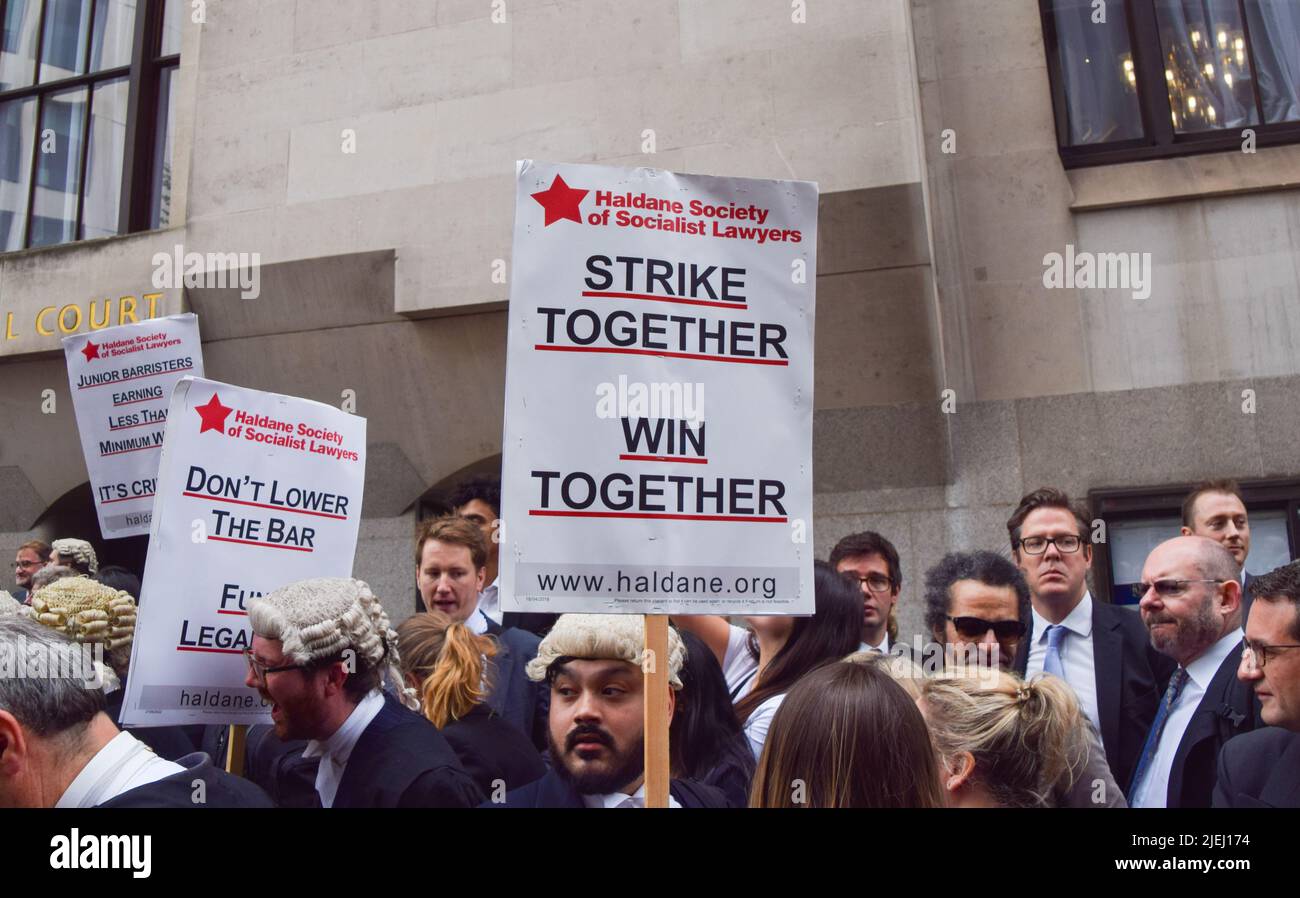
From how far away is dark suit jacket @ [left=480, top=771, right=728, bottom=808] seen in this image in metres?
3.25

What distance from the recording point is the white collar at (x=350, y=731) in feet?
11.4

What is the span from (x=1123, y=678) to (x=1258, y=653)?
143cm

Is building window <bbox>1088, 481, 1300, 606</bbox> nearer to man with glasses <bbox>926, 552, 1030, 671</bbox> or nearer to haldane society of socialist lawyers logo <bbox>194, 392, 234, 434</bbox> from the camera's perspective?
man with glasses <bbox>926, 552, 1030, 671</bbox>

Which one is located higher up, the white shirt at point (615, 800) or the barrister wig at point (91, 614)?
the barrister wig at point (91, 614)

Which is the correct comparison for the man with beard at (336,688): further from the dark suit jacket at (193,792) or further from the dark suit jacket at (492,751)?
the dark suit jacket at (193,792)

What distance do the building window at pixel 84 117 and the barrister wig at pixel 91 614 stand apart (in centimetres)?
687

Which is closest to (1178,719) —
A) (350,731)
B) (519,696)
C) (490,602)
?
(519,696)

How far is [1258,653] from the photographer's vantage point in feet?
10.5

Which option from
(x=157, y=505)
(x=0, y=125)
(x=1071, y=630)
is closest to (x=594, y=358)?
(x=157, y=505)

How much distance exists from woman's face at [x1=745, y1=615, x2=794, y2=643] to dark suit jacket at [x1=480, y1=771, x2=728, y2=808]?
967 mm

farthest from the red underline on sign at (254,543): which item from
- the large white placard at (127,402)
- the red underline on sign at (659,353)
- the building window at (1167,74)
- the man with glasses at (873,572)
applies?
the building window at (1167,74)

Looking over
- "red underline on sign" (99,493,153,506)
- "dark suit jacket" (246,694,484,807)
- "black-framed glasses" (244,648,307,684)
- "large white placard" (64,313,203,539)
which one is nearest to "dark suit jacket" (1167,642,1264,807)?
"dark suit jacket" (246,694,484,807)

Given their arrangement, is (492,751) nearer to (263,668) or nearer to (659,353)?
(263,668)
